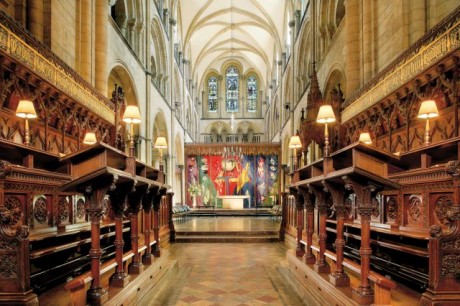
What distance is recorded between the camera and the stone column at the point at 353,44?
1118 cm

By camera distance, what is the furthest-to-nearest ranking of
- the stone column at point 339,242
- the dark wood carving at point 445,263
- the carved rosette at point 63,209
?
1. the carved rosette at point 63,209
2. the stone column at point 339,242
3. the dark wood carving at point 445,263

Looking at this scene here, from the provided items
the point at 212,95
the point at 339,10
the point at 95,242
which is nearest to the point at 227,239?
the point at 95,242

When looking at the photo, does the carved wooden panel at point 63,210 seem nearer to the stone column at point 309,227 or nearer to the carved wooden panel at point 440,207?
the stone column at point 309,227

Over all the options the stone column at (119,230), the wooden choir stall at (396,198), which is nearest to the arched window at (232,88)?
the wooden choir stall at (396,198)

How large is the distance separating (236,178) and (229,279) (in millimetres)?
21994

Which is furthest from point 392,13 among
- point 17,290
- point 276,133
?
point 276,133

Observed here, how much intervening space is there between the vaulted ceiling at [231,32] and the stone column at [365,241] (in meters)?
22.6

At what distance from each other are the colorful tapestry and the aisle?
17903 millimetres

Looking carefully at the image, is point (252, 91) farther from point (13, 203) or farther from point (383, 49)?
point (13, 203)

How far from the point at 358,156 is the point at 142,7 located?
13.5m

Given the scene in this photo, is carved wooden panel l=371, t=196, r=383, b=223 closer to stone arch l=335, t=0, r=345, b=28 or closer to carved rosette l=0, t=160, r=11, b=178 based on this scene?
carved rosette l=0, t=160, r=11, b=178

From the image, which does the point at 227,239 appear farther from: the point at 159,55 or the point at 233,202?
the point at 233,202

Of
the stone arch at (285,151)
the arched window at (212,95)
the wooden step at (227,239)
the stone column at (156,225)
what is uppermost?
the arched window at (212,95)

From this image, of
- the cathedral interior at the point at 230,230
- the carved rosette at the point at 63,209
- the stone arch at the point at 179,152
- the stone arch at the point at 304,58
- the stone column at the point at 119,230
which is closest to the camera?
the cathedral interior at the point at 230,230
